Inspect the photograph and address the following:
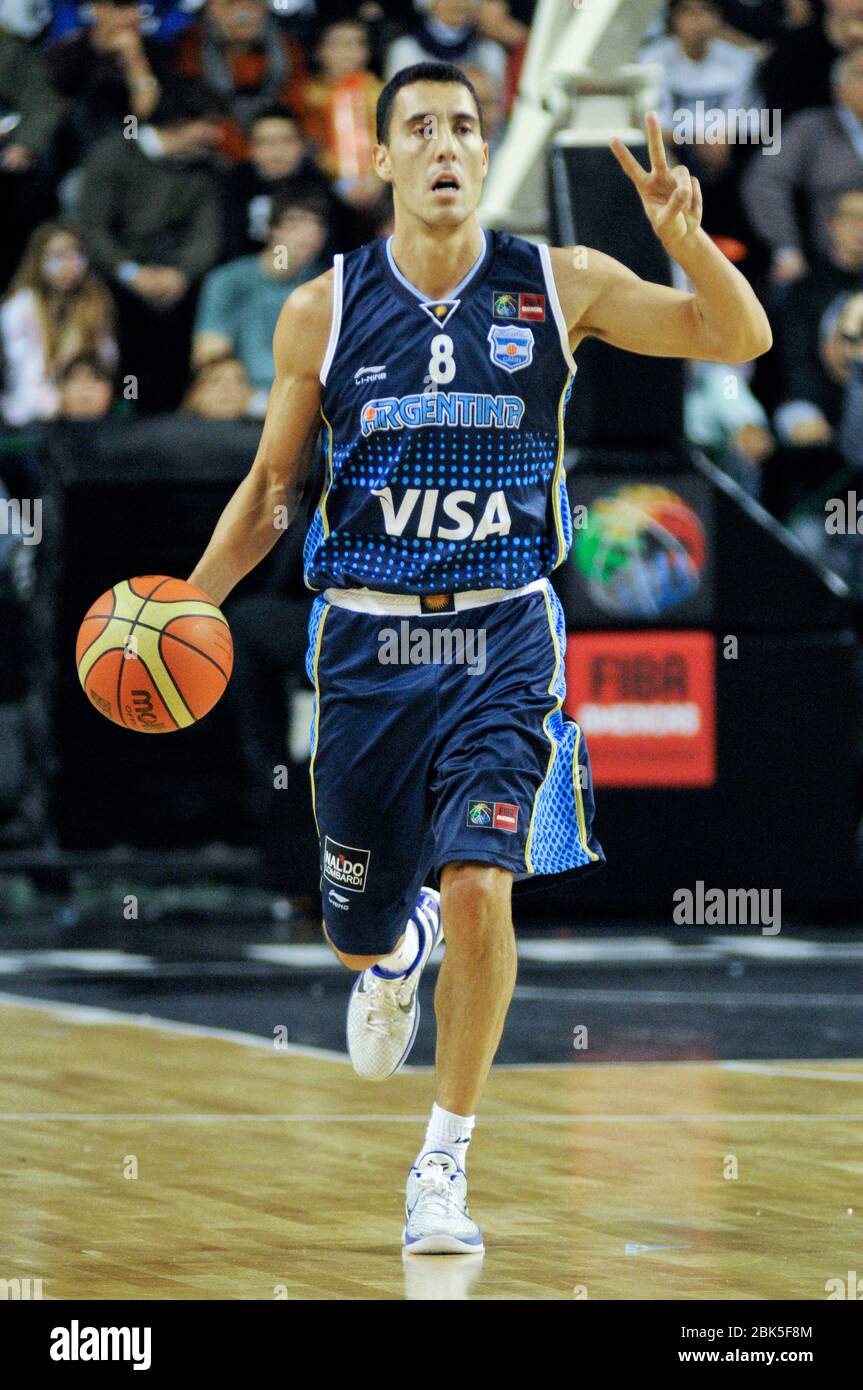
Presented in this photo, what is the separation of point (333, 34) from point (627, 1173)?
389 inches

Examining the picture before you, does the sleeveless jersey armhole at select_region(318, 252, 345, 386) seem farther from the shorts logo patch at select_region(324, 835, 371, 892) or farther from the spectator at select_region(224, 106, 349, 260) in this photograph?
the spectator at select_region(224, 106, 349, 260)

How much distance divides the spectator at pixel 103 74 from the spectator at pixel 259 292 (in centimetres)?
170

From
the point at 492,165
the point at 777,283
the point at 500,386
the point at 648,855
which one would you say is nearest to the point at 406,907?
the point at 500,386

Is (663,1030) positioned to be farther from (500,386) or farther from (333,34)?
(333,34)

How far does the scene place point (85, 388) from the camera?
1298 cm

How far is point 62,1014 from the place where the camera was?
9422 mm

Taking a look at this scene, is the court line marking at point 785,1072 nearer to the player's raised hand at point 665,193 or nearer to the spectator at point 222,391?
the player's raised hand at point 665,193

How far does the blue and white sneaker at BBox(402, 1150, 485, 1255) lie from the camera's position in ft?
17.5

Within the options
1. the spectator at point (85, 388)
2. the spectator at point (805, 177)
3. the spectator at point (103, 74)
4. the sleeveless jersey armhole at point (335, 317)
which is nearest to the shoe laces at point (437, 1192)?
the sleeveless jersey armhole at point (335, 317)

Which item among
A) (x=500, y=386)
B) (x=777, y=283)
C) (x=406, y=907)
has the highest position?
(x=777, y=283)

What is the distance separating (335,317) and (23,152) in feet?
29.9

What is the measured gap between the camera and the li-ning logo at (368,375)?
5738 millimetres
